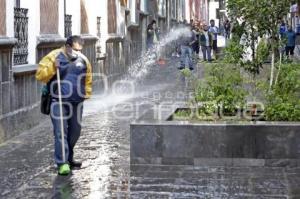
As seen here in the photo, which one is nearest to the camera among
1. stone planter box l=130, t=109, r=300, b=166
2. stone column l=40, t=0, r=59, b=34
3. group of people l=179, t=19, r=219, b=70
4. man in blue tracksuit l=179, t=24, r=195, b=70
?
stone planter box l=130, t=109, r=300, b=166

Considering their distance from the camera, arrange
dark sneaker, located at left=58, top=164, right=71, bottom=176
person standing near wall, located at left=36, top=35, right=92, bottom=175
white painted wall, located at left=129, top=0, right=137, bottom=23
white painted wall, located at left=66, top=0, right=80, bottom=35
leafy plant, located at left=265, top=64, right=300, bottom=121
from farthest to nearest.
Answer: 1. white painted wall, located at left=129, top=0, right=137, bottom=23
2. white painted wall, located at left=66, top=0, right=80, bottom=35
3. leafy plant, located at left=265, top=64, right=300, bottom=121
4. person standing near wall, located at left=36, top=35, right=92, bottom=175
5. dark sneaker, located at left=58, top=164, right=71, bottom=176

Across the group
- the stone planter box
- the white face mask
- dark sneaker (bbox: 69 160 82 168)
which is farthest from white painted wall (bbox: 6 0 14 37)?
the stone planter box

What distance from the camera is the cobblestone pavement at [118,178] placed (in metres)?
7.49

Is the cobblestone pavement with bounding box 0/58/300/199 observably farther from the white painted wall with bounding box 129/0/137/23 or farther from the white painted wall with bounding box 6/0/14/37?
the white painted wall with bounding box 129/0/137/23

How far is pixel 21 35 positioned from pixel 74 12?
14.9 ft

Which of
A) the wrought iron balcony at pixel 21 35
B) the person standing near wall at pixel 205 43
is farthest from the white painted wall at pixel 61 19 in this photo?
the person standing near wall at pixel 205 43

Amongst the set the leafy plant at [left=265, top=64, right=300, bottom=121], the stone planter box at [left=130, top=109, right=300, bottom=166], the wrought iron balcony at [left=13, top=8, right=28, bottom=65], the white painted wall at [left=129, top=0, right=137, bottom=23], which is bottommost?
the stone planter box at [left=130, top=109, right=300, bottom=166]

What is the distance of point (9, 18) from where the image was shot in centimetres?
1126

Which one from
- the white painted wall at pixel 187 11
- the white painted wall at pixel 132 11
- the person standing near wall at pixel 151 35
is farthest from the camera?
the white painted wall at pixel 187 11

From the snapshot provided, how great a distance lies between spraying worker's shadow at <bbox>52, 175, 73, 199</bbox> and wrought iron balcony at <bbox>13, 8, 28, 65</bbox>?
4314 millimetres

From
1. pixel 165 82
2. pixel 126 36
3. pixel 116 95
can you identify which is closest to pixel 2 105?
pixel 116 95

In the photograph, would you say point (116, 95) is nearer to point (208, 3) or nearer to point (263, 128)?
point (263, 128)

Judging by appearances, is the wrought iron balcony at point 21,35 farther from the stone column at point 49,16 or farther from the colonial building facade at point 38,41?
the stone column at point 49,16

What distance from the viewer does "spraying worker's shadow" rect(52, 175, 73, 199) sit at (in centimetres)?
741
